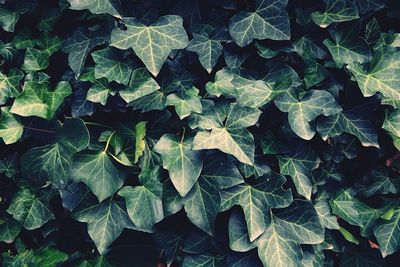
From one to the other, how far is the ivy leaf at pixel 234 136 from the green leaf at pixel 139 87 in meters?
0.22

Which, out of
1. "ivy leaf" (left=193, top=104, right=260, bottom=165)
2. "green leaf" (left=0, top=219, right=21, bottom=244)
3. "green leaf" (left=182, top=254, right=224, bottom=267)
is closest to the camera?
"ivy leaf" (left=193, top=104, right=260, bottom=165)

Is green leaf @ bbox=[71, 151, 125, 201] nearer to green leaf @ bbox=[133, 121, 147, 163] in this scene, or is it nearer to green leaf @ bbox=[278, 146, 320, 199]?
green leaf @ bbox=[133, 121, 147, 163]

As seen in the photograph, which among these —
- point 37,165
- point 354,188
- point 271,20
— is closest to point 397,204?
point 354,188

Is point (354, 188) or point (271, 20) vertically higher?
point (271, 20)

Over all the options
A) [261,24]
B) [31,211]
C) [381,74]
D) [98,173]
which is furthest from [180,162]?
[381,74]

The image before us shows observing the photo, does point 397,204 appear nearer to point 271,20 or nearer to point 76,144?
point 271,20

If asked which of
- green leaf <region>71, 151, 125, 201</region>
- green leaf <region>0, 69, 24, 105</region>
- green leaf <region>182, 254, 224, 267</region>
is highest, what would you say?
green leaf <region>0, 69, 24, 105</region>

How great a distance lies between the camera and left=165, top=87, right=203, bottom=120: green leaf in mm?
1606

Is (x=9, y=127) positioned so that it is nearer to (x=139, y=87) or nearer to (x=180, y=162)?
(x=139, y=87)

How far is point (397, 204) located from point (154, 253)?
92cm

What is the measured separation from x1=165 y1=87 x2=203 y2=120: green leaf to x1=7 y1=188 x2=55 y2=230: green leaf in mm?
624

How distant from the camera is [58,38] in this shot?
1832 millimetres

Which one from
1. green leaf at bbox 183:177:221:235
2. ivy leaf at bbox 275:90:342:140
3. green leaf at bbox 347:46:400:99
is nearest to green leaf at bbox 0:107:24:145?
green leaf at bbox 183:177:221:235

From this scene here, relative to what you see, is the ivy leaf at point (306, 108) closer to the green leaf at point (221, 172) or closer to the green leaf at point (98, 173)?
the green leaf at point (221, 172)
